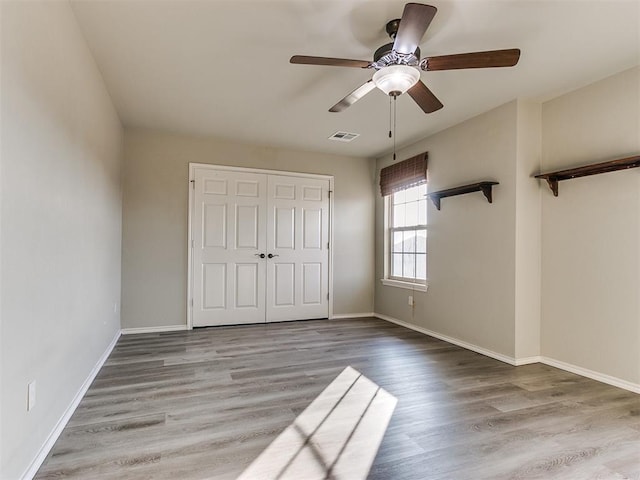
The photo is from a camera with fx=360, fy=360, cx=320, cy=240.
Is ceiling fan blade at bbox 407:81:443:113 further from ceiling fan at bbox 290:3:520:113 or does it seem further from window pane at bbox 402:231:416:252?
window pane at bbox 402:231:416:252

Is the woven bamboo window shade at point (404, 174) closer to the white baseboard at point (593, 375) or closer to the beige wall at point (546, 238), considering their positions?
the beige wall at point (546, 238)

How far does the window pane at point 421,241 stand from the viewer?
466 centimetres

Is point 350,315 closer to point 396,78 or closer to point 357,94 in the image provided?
point 357,94

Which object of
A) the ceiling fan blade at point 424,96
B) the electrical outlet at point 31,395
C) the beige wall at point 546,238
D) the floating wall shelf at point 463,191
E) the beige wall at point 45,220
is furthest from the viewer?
the floating wall shelf at point 463,191

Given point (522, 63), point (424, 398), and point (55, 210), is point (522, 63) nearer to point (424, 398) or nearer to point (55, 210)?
point (424, 398)

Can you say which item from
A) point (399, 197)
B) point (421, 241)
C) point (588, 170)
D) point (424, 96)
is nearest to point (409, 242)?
point (421, 241)

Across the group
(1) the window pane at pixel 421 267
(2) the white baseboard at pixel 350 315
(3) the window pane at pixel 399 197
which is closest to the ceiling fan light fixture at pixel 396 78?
(1) the window pane at pixel 421 267

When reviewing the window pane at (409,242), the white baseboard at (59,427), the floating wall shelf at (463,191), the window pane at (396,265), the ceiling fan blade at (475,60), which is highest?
the ceiling fan blade at (475,60)

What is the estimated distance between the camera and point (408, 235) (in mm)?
5016

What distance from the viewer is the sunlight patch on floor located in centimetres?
174

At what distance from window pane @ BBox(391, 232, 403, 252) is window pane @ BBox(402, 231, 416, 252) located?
0.11 m

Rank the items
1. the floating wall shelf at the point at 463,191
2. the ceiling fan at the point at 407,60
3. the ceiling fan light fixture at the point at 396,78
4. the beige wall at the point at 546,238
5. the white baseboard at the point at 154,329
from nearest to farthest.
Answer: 1. the ceiling fan at the point at 407,60
2. the ceiling fan light fixture at the point at 396,78
3. the beige wall at the point at 546,238
4. the floating wall shelf at the point at 463,191
5. the white baseboard at the point at 154,329

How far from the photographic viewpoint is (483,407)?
2430mm

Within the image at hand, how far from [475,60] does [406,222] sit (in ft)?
10.1
